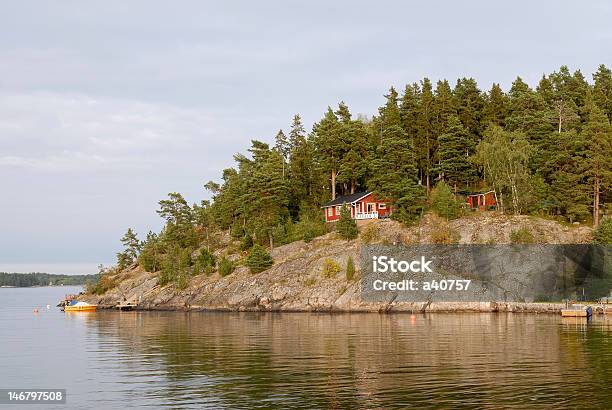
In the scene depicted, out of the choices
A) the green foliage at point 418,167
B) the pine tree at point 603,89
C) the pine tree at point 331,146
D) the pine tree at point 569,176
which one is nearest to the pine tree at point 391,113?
the green foliage at point 418,167

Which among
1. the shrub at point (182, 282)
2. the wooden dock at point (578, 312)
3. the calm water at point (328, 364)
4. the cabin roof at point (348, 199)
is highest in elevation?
the cabin roof at point (348, 199)

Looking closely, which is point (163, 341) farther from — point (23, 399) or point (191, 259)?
point (191, 259)

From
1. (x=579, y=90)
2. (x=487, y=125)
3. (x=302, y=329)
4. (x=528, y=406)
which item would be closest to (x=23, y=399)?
(x=528, y=406)

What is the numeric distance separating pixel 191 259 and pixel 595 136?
8231 centimetres

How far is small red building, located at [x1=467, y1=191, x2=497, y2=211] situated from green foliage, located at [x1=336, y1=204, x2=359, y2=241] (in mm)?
24083

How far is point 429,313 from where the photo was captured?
97.9m

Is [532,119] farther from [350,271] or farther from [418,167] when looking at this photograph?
[350,271]

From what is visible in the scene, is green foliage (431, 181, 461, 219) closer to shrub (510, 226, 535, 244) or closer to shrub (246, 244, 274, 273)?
shrub (510, 226, 535, 244)

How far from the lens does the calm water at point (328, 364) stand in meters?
33.8

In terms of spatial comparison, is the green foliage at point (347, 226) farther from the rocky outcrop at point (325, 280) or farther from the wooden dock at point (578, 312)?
the wooden dock at point (578, 312)

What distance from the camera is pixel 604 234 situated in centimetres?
9900

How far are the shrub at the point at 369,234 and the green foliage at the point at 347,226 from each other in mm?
1875

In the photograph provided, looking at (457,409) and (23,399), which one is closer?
(457,409)

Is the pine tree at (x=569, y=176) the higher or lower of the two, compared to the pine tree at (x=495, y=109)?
lower
